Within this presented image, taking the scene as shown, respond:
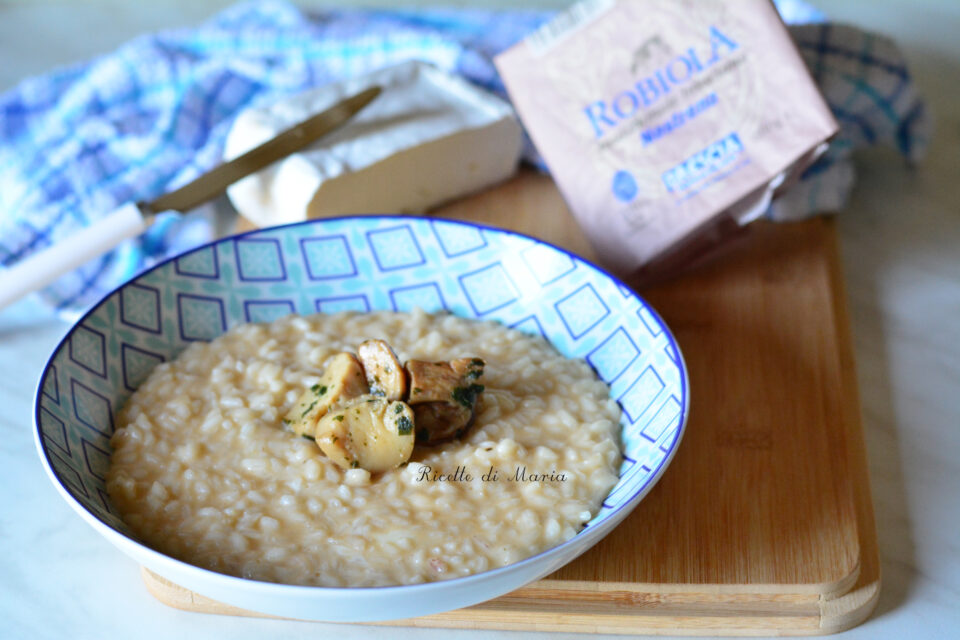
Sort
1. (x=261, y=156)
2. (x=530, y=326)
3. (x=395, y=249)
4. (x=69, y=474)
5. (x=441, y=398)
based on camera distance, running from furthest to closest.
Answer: (x=261, y=156)
(x=395, y=249)
(x=530, y=326)
(x=441, y=398)
(x=69, y=474)

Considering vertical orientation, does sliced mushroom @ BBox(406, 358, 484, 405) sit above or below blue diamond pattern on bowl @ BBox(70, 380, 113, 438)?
below

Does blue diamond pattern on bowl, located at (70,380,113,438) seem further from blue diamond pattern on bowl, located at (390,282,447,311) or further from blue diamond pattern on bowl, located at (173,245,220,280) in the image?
blue diamond pattern on bowl, located at (390,282,447,311)

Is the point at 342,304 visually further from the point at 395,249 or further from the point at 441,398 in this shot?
the point at 441,398

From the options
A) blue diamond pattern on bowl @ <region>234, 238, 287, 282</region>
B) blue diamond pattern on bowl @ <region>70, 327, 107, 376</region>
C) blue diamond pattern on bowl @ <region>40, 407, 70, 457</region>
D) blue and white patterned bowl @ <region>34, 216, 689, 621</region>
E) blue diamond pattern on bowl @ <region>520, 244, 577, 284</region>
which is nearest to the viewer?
blue and white patterned bowl @ <region>34, 216, 689, 621</region>

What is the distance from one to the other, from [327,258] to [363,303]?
0.13 metres

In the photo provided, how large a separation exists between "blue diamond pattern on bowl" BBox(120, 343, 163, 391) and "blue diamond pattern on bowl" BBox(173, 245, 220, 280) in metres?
0.20

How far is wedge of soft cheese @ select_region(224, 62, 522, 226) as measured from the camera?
2.58 meters

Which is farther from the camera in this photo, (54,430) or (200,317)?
(200,317)

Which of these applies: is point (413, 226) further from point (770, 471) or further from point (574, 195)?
point (770, 471)

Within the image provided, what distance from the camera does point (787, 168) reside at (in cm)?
218

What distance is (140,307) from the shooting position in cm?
207

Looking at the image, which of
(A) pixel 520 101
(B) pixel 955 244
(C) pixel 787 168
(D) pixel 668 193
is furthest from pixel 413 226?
(B) pixel 955 244

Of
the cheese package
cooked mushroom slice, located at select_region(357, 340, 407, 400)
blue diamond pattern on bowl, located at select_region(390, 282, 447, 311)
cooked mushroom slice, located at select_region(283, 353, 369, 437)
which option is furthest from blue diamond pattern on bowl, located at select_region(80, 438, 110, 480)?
the cheese package

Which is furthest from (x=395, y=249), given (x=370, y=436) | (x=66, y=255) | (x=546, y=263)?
(x=66, y=255)
